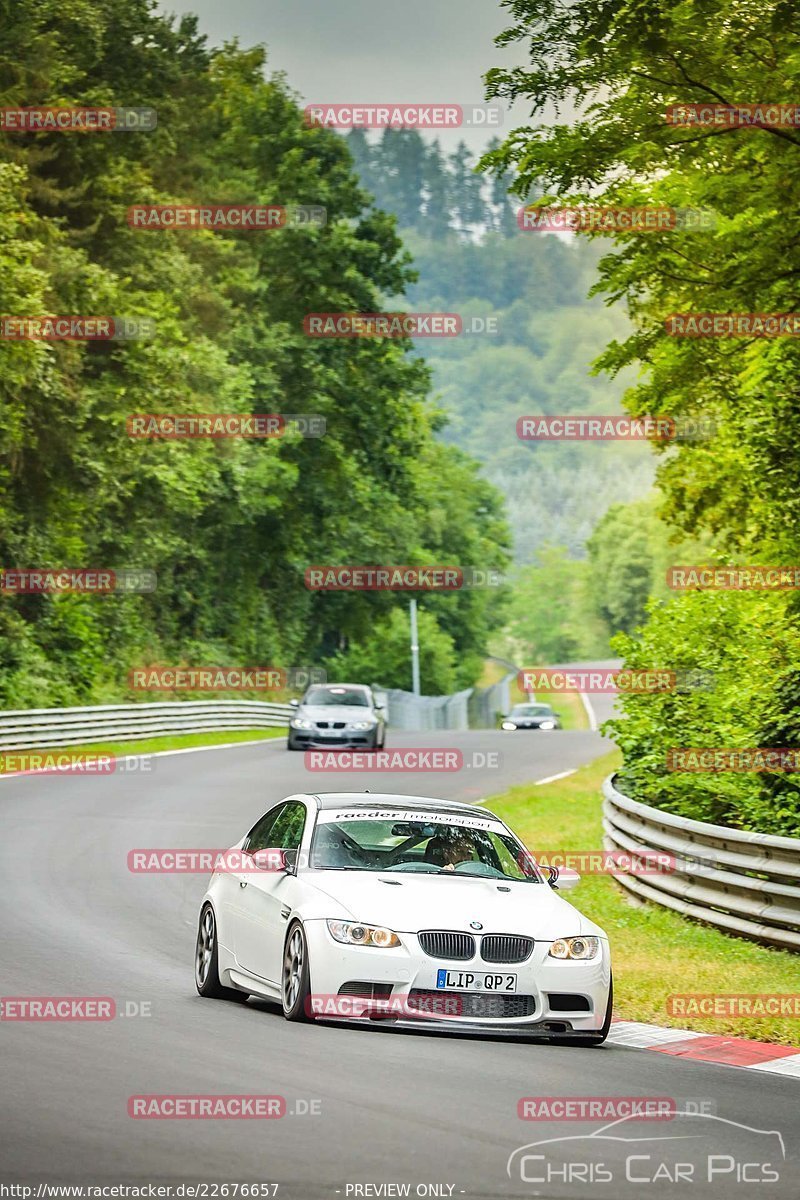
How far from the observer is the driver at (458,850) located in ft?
36.9

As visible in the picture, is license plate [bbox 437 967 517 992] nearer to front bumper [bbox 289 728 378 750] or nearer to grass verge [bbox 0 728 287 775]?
grass verge [bbox 0 728 287 775]

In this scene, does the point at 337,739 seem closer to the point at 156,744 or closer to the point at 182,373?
the point at 156,744

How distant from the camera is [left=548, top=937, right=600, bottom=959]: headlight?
1008cm

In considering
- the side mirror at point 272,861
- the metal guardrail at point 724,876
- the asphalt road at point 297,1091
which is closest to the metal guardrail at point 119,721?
the metal guardrail at point 724,876

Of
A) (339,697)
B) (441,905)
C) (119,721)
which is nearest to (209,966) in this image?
(441,905)

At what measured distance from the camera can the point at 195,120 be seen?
5862 cm

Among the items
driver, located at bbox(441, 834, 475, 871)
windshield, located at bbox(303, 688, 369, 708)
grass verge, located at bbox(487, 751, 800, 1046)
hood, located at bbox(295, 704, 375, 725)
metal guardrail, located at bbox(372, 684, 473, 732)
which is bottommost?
metal guardrail, located at bbox(372, 684, 473, 732)

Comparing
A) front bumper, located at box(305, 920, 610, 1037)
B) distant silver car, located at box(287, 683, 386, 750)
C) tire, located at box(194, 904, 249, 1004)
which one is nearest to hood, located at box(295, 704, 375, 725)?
distant silver car, located at box(287, 683, 386, 750)

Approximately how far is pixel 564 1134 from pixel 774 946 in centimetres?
751

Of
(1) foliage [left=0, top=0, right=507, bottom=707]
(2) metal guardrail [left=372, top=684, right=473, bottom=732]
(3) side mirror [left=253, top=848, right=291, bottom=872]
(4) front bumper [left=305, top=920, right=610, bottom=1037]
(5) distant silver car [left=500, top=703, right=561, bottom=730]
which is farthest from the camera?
(2) metal guardrail [left=372, top=684, right=473, bottom=732]

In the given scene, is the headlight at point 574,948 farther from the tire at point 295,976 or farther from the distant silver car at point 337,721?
the distant silver car at point 337,721

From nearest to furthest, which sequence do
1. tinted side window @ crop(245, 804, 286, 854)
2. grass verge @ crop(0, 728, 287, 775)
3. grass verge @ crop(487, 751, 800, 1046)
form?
grass verge @ crop(487, 751, 800, 1046) → tinted side window @ crop(245, 804, 286, 854) → grass verge @ crop(0, 728, 287, 775)

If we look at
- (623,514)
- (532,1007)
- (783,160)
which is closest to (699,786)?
(783,160)

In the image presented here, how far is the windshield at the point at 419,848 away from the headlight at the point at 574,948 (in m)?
0.99
